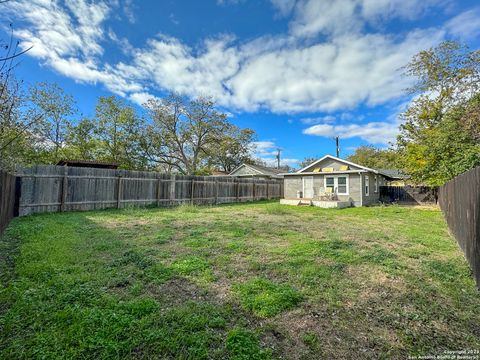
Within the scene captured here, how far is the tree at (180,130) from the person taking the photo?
2414 cm

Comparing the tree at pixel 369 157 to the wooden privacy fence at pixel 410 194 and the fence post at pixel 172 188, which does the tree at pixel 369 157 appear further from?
the fence post at pixel 172 188

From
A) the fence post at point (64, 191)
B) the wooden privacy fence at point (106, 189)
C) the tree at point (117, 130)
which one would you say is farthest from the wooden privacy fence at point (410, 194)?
the tree at point (117, 130)

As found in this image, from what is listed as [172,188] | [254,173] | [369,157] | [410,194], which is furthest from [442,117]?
[369,157]

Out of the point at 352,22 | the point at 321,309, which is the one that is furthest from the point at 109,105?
the point at 321,309

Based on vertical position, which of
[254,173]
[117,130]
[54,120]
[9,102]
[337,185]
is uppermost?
[117,130]

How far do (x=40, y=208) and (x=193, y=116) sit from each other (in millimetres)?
18421

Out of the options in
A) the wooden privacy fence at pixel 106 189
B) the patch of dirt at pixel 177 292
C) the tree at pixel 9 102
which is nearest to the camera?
the tree at pixel 9 102

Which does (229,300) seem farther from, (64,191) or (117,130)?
(117,130)

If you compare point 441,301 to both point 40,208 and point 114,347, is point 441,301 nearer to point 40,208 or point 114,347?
point 114,347

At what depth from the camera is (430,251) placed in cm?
516

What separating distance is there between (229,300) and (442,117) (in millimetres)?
22132

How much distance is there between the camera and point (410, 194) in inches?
770

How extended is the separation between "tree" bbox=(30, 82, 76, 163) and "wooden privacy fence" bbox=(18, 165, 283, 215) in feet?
25.4

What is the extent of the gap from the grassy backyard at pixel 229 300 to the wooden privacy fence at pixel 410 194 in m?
16.1
